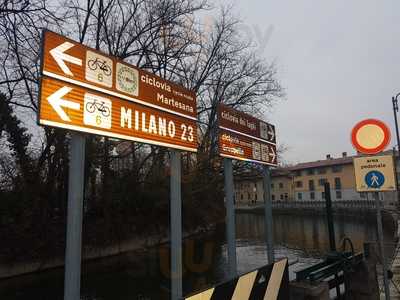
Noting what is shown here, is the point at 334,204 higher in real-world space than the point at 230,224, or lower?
lower

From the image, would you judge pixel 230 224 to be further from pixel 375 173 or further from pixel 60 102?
pixel 60 102

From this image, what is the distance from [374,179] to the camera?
5.43 m

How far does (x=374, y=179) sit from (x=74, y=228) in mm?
4752

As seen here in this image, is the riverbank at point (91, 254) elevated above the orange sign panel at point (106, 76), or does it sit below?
below

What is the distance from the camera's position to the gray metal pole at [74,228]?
359 cm

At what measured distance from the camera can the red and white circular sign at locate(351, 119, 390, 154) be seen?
550 centimetres

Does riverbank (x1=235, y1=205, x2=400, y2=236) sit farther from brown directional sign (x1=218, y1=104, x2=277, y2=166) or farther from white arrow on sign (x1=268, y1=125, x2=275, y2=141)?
brown directional sign (x1=218, y1=104, x2=277, y2=166)

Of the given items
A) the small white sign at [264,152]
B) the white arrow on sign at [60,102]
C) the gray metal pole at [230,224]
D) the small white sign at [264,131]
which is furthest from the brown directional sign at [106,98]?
the small white sign at [264,131]

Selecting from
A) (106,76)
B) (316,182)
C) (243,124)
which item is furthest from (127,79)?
(316,182)

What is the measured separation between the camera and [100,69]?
13.8 feet

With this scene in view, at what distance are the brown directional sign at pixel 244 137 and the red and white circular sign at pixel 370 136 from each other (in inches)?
89.0

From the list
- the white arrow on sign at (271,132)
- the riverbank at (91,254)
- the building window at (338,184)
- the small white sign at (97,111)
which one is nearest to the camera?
the small white sign at (97,111)

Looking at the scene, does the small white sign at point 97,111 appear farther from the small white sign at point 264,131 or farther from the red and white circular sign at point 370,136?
the small white sign at point 264,131

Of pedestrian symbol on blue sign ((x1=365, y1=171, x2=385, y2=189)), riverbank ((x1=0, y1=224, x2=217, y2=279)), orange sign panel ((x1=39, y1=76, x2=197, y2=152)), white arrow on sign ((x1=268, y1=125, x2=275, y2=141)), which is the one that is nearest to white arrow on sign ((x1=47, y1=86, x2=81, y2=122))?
orange sign panel ((x1=39, y1=76, x2=197, y2=152))
